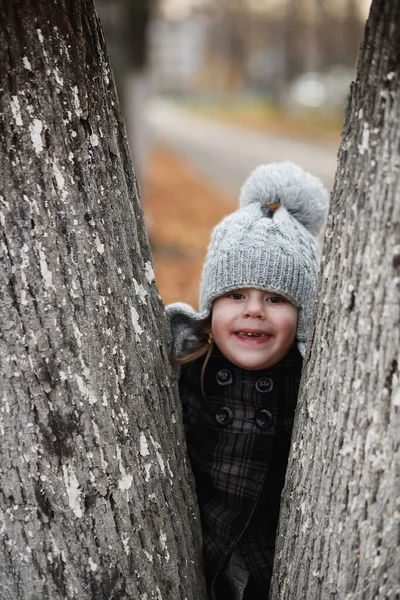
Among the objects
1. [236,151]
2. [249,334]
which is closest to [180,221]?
[249,334]

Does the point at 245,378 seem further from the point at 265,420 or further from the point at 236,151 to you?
the point at 236,151

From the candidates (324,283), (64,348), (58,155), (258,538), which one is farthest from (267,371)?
(58,155)

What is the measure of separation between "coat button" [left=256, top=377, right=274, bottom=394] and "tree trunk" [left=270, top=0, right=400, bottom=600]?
541mm

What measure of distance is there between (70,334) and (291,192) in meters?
1.14

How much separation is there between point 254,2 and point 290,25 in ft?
27.7

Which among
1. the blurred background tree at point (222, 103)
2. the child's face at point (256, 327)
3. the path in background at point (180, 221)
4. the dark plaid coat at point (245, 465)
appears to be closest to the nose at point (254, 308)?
the child's face at point (256, 327)

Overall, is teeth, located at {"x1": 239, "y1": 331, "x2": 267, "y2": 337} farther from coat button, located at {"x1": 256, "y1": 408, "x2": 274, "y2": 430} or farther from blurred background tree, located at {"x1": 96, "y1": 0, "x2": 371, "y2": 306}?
blurred background tree, located at {"x1": 96, "y1": 0, "x2": 371, "y2": 306}

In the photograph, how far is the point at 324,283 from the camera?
174cm

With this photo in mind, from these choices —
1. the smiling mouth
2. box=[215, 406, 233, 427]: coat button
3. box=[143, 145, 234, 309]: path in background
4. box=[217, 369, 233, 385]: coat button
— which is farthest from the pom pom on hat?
box=[143, 145, 234, 309]: path in background

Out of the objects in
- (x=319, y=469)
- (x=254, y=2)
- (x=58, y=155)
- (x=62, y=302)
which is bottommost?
(x=319, y=469)

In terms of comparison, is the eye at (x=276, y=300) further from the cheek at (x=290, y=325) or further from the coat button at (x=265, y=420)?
the coat button at (x=265, y=420)

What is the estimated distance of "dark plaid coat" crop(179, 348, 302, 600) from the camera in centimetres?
234

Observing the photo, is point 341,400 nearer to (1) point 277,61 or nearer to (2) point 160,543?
(2) point 160,543

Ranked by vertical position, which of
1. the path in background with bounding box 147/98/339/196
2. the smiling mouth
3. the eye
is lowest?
the smiling mouth
